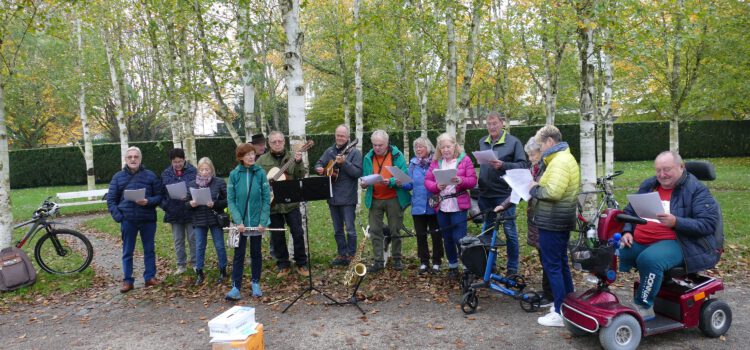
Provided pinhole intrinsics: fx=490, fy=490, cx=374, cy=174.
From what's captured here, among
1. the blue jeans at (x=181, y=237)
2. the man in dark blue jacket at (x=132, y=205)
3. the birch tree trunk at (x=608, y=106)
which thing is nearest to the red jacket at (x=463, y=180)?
the blue jeans at (x=181, y=237)

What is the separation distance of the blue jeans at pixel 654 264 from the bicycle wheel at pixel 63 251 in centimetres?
712

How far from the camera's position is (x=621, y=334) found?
12.7 feet

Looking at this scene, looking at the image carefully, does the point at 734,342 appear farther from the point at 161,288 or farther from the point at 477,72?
the point at 477,72

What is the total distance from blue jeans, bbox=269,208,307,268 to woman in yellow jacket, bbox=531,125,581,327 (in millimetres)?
3165

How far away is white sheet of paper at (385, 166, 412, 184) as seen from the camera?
5.77 metres

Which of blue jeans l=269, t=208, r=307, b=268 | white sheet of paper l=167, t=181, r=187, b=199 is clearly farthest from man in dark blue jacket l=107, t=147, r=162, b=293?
blue jeans l=269, t=208, r=307, b=268

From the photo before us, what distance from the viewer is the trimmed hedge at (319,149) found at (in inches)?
950

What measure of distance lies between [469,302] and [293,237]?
2.62 m

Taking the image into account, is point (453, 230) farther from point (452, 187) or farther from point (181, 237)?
point (181, 237)

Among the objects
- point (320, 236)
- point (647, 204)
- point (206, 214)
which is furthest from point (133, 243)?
point (647, 204)

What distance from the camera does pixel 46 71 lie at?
17.7 meters

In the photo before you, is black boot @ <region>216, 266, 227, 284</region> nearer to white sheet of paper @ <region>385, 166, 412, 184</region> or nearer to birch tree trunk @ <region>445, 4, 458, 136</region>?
white sheet of paper @ <region>385, 166, 412, 184</region>

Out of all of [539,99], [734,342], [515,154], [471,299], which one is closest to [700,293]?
[734,342]

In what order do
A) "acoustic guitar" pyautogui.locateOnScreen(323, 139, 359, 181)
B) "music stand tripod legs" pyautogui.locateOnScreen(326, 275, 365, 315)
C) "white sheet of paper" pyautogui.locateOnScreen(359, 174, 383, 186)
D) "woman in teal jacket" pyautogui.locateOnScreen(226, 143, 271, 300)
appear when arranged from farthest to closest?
Answer: 1. "acoustic guitar" pyautogui.locateOnScreen(323, 139, 359, 181)
2. "white sheet of paper" pyautogui.locateOnScreen(359, 174, 383, 186)
3. "woman in teal jacket" pyautogui.locateOnScreen(226, 143, 271, 300)
4. "music stand tripod legs" pyautogui.locateOnScreen(326, 275, 365, 315)
